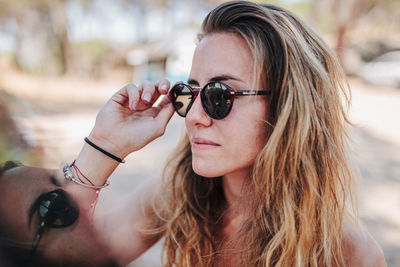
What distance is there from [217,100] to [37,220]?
979 mm

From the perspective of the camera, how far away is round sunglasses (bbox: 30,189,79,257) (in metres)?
1.41

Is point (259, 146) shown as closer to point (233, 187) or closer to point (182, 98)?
point (233, 187)

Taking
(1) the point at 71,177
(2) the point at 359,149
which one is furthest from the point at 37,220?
(2) the point at 359,149

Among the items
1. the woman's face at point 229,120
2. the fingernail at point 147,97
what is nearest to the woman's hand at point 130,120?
the fingernail at point 147,97

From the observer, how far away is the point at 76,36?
1304 inches

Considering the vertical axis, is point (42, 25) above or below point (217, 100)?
above

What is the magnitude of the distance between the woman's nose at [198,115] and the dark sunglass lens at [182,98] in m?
0.08

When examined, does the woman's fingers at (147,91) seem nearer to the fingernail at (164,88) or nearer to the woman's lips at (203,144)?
the fingernail at (164,88)

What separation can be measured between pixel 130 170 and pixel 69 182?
501 centimetres

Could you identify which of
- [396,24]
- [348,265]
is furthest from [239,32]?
[396,24]

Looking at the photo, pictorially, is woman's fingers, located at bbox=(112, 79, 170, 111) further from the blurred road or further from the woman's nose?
the blurred road

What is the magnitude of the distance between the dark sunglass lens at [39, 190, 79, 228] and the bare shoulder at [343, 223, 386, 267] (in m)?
1.31

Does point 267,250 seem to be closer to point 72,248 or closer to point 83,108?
point 72,248

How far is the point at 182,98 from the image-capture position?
5.70 ft
